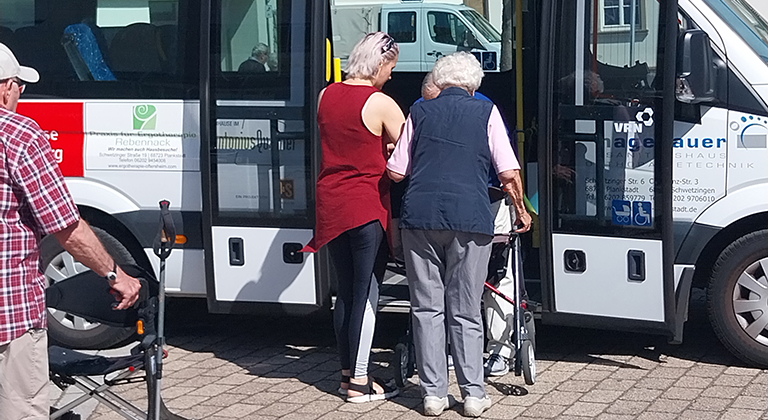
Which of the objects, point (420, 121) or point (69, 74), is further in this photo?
point (69, 74)

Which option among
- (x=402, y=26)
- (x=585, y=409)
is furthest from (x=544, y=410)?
(x=402, y=26)

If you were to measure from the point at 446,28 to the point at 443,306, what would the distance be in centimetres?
491

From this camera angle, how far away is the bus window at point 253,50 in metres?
6.50

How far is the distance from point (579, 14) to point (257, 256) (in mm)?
2384

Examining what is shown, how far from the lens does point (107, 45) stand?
22.9 feet

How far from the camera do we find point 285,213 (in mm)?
6531

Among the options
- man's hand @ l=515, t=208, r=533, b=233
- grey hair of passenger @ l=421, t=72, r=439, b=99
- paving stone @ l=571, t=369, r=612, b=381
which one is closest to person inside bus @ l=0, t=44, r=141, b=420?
grey hair of passenger @ l=421, t=72, r=439, b=99

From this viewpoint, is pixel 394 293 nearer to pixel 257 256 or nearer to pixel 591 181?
pixel 257 256

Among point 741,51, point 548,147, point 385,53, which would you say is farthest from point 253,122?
point 741,51

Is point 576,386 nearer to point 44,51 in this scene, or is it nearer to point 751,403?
point 751,403

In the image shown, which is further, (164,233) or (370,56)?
(370,56)

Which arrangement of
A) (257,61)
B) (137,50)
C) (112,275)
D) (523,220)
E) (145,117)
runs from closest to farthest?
(112,275) → (523,220) → (257,61) → (145,117) → (137,50)

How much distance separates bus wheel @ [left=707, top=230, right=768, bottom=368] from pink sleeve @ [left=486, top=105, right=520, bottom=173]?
5.25 ft

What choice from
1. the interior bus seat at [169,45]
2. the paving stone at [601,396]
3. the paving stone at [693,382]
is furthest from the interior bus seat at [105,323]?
the paving stone at [693,382]
